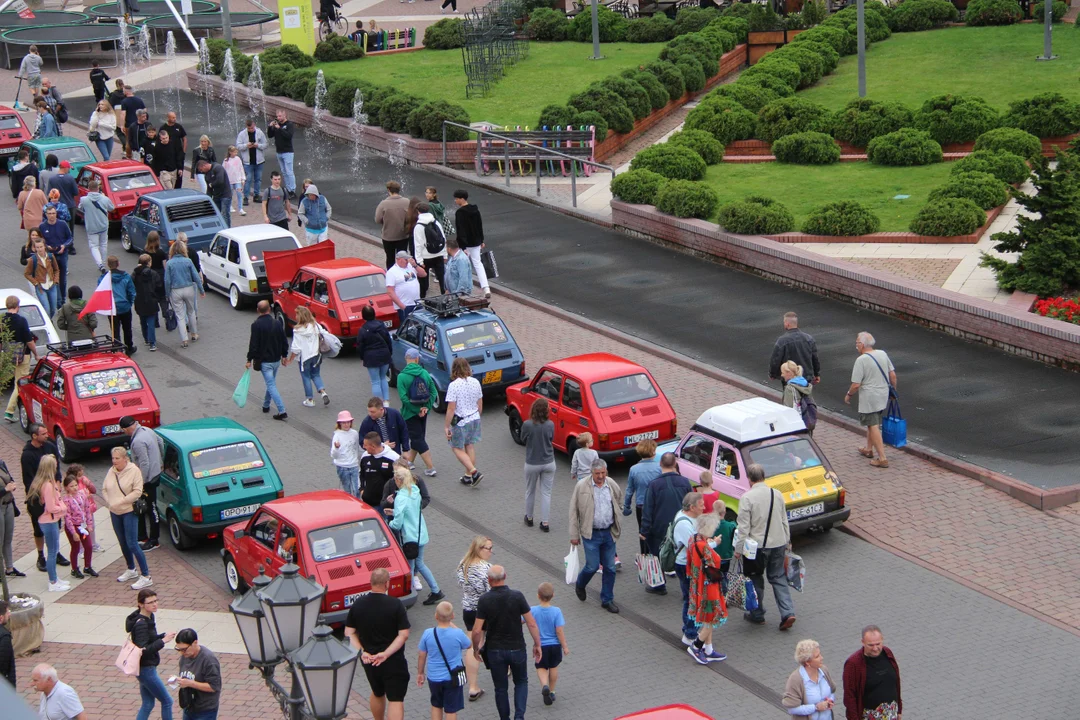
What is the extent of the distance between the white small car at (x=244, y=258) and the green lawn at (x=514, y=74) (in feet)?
39.8

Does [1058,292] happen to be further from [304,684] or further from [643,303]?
[304,684]

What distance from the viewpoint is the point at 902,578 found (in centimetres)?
1520

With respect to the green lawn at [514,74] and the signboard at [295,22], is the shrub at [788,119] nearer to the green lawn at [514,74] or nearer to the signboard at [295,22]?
the green lawn at [514,74]

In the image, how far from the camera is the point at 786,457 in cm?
1595

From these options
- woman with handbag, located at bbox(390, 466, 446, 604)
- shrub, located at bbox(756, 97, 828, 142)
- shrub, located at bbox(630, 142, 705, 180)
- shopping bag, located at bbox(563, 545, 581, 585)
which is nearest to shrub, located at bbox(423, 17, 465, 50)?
shrub, located at bbox(756, 97, 828, 142)

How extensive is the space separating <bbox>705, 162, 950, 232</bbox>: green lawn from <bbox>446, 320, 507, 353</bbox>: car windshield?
341 inches

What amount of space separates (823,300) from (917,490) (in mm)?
7626

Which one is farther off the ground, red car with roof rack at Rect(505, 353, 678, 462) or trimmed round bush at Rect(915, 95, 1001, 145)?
trimmed round bush at Rect(915, 95, 1001, 145)

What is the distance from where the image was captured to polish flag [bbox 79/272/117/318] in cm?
2200

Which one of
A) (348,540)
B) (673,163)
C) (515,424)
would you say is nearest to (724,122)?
(673,163)

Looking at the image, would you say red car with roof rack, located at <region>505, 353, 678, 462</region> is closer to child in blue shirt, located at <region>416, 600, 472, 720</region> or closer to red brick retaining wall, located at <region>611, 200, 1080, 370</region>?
child in blue shirt, located at <region>416, 600, 472, 720</region>

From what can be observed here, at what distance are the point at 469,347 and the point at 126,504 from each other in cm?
625

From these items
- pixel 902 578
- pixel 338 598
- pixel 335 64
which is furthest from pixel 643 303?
pixel 335 64

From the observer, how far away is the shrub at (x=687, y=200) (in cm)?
2781
